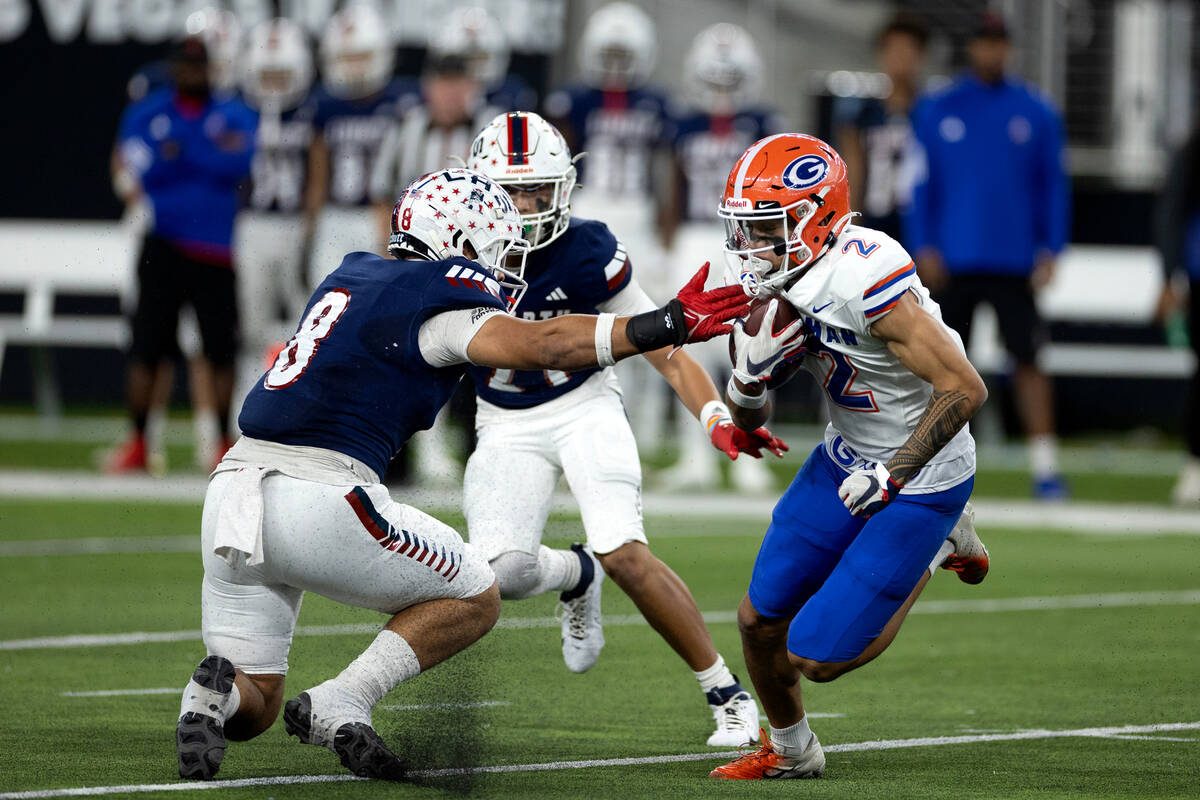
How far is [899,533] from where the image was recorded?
181 inches

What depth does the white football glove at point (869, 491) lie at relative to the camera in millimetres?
4301

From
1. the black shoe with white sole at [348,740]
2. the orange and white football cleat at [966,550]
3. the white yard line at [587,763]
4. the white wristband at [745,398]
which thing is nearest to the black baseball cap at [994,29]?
the white yard line at [587,763]

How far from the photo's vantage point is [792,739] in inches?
180

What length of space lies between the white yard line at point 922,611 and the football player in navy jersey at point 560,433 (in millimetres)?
194

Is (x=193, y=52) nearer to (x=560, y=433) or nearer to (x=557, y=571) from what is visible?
(x=560, y=433)

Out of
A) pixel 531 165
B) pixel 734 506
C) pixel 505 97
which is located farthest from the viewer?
pixel 505 97

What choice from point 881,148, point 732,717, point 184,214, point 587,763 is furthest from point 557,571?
point 881,148

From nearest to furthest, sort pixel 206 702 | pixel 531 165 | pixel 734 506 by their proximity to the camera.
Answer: pixel 206 702, pixel 531 165, pixel 734 506

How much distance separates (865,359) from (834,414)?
0.82 ft

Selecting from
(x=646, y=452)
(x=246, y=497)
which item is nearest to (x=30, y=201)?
(x=646, y=452)

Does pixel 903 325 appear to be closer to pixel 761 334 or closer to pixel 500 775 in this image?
pixel 761 334

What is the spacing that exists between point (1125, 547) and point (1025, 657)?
2.89m

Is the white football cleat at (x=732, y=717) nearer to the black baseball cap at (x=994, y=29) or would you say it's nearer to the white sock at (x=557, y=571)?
the white sock at (x=557, y=571)

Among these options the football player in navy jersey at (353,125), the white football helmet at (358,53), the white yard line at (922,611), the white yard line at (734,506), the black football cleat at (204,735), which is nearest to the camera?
the black football cleat at (204,735)
